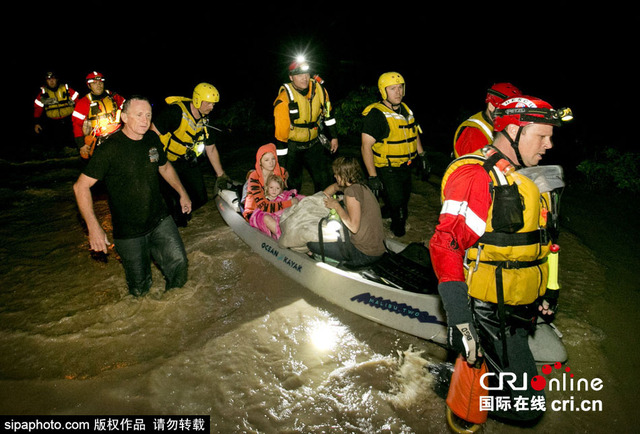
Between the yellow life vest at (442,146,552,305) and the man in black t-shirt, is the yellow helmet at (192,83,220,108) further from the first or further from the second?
the yellow life vest at (442,146,552,305)

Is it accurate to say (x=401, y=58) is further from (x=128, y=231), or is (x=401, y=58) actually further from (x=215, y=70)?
(x=128, y=231)

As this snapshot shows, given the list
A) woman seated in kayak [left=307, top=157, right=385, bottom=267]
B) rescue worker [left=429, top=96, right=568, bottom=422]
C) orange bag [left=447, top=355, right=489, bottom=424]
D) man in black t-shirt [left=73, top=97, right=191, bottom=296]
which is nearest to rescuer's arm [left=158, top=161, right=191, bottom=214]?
man in black t-shirt [left=73, top=97, right=191, bottom=296]

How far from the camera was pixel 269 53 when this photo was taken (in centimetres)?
2048

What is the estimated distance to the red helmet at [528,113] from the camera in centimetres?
205

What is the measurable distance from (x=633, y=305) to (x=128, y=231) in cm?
538

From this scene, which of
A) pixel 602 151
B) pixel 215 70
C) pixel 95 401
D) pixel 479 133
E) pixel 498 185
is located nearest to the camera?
pixel 498 185

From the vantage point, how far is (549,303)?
2.47 meters

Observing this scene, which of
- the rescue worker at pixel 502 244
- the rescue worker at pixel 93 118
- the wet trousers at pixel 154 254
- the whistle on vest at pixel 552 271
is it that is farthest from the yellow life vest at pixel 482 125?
the rescue worker at pixel 93 118

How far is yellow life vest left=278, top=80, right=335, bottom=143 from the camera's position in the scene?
5094mm

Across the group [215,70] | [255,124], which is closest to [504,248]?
[255,124]

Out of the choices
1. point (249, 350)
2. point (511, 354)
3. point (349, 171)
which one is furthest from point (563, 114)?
point (249, 350)

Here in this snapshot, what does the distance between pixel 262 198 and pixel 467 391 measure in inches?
139

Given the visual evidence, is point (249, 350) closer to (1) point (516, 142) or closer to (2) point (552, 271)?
(2) point (552, 271)

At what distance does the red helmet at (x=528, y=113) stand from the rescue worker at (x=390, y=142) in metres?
2.46
